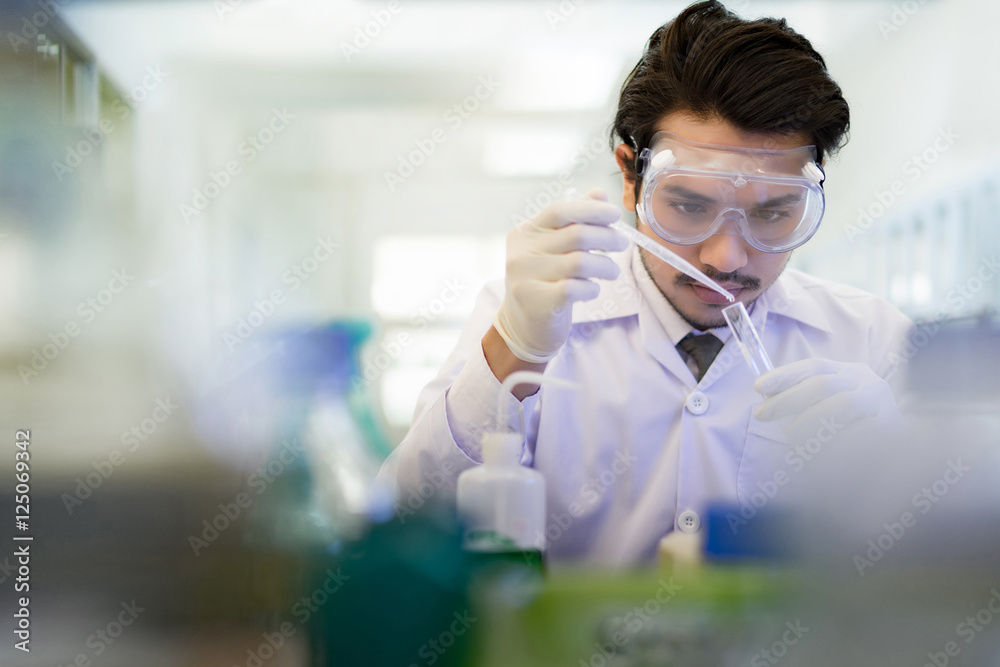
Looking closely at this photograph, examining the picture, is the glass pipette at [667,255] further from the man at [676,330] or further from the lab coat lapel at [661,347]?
the lab coat lapel at [661,347]

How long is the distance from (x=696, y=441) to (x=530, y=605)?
0.88 m

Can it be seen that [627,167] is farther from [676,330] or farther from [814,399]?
[814,399]

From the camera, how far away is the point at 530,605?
0.64m

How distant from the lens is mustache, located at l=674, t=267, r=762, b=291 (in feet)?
4.47

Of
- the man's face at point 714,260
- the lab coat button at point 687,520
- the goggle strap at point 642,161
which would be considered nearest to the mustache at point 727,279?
the man's face at point 714,260

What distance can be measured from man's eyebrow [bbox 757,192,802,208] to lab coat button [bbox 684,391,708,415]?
394mm

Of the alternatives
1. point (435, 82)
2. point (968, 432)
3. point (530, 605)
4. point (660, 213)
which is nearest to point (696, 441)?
point (660, 213)

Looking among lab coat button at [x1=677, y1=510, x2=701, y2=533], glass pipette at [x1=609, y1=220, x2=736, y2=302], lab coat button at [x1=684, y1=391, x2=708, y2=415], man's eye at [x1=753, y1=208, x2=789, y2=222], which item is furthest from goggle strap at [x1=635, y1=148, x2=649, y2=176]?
lab coat button at [x1=677, y1=510, x2=701, y2=533]

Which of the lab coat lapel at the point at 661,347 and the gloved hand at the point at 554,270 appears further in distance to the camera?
the lab coat lapel at the point at 661,347

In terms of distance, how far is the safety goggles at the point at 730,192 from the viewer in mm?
1231

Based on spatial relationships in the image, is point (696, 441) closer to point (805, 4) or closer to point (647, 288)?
point (647, 288)

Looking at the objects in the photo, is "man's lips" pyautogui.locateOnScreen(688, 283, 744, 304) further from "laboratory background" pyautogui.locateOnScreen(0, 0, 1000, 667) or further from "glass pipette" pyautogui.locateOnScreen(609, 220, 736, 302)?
"laboratory background" pyautogui.locateOnScreen(0, 0, 1000, 667)

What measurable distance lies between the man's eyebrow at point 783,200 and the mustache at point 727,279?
0.47 ft

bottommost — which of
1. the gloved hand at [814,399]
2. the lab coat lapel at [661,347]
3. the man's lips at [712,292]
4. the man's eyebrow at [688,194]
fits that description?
the lab coat lapel at [661,347]
